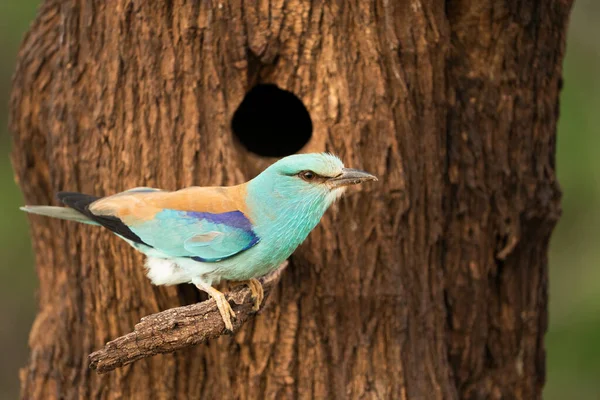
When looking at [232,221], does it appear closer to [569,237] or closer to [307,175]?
[307,175]

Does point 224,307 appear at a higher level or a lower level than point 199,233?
lower

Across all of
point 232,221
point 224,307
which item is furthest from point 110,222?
→ point 224,307

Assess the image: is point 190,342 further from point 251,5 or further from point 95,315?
point 251,5

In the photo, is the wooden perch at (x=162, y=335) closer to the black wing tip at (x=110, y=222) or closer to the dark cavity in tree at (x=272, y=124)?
the black wing tip at (x=110, y=222)

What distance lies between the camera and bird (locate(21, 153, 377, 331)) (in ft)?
14.3

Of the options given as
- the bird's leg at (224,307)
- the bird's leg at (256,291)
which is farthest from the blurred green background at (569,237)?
the bird's leg at (224,307)

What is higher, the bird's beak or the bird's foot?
the bird's beak

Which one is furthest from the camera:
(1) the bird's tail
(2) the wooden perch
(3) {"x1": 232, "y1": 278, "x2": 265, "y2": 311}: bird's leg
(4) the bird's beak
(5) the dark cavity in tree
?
(5) the dark cavity in tree

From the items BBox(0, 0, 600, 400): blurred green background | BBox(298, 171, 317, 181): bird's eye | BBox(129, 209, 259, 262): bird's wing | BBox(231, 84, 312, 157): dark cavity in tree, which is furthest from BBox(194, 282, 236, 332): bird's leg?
BBox(0, 0, 600, 400): blurred green background

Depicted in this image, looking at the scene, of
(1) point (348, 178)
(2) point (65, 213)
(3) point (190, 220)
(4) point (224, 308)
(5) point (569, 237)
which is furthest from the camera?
(5) point (569, 237)

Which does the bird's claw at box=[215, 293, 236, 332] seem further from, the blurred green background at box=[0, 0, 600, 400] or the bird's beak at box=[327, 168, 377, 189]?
the blurred green background at box=[0, 0, 600, 400]

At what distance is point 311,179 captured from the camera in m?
4.38

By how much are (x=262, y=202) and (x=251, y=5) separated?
1266 mm

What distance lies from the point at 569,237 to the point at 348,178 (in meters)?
5.90
